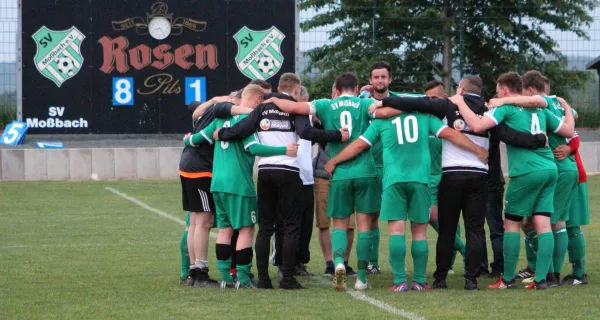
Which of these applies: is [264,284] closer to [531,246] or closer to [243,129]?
[243,129]

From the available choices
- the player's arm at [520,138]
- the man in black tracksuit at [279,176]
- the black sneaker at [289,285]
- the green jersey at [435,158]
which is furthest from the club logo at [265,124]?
the player's arm at [520,138]

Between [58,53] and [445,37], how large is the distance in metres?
8.45

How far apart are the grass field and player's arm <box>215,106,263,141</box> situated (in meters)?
1.36

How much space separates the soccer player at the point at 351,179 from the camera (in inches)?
387

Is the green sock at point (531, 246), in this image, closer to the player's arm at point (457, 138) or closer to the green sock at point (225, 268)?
the player's arm at point (457, 138)

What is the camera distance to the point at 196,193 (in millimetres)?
10117

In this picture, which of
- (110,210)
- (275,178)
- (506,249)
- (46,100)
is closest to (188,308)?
(275,178)

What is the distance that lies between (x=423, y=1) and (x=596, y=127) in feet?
15.9

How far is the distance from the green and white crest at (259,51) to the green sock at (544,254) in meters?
14.7

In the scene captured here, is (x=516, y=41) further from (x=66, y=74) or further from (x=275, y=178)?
(x=275, y=178)

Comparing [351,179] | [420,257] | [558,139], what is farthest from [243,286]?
[558,139]

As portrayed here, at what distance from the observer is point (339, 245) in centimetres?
986

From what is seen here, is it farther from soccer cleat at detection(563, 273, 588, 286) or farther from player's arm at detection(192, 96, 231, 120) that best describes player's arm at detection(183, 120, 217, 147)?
soccer cleat at detection(563, 273, 588, 286)

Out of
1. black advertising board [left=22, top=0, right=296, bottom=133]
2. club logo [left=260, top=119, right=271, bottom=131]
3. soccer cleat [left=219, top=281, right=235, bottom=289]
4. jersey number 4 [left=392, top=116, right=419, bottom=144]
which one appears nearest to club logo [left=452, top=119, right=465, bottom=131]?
jersey number 4 [left=392, top=116, right=419, bottom=144]
